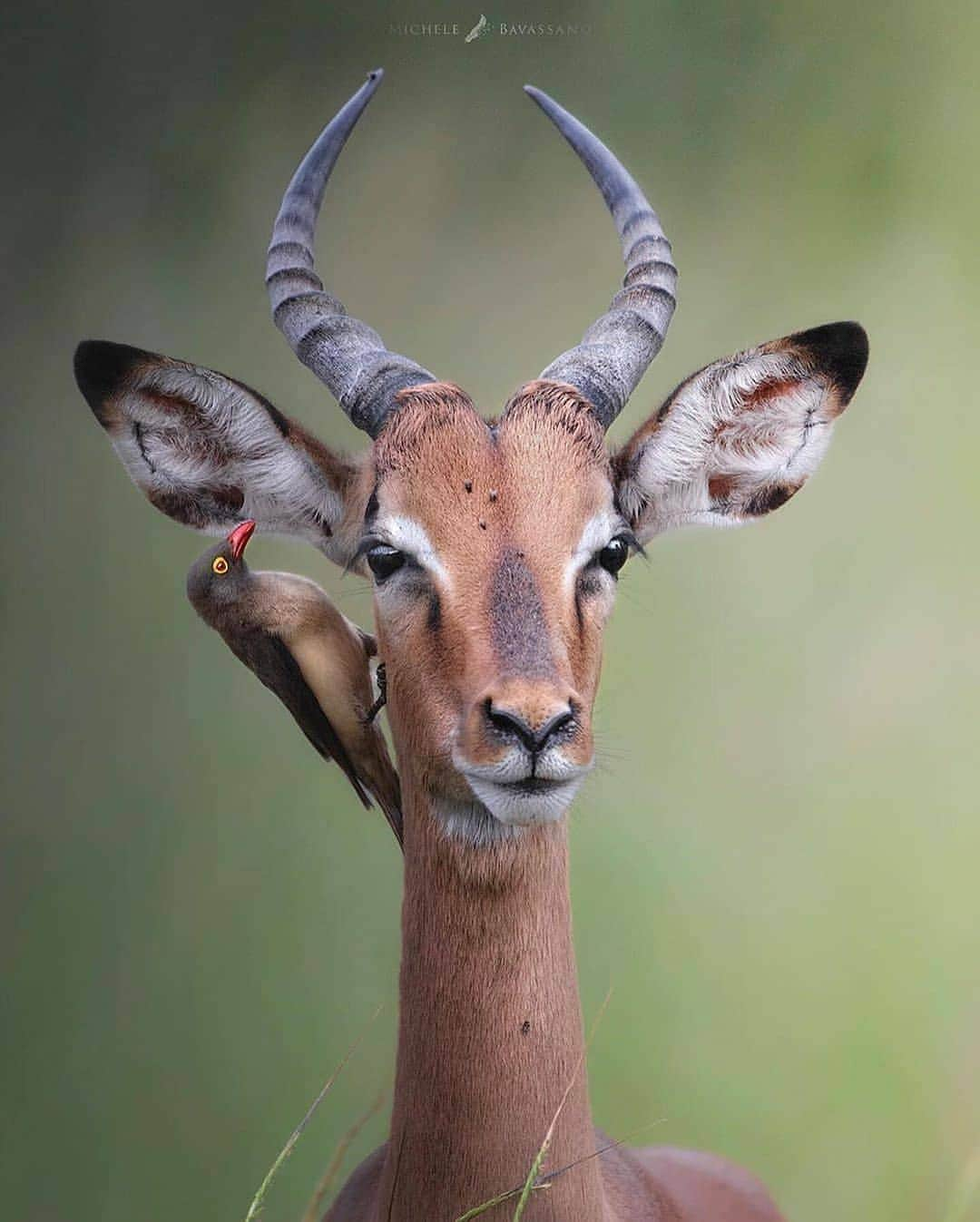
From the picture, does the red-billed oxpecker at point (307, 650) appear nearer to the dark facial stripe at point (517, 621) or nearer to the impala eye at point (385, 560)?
the impala eye at point (385, 560)

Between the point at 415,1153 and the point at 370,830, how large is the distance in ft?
4.74

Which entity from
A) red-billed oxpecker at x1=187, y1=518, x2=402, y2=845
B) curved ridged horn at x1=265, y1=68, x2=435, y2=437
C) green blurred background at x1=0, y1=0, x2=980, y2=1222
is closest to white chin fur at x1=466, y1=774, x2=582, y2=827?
red-billed oxpecker at x1=187, y1=518, x2=402, y2=845

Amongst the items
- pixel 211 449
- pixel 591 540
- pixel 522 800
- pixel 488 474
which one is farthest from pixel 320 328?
pixel 522 800

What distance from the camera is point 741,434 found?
1937 millimetres

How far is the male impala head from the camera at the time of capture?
Result: 1527mm

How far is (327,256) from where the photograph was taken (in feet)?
9.68

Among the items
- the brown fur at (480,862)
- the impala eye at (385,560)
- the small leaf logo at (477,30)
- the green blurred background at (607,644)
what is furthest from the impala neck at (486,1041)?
the small leaf logo at (477,30)

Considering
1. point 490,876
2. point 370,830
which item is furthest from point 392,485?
point 370,830

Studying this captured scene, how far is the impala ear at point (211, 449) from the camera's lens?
177cm

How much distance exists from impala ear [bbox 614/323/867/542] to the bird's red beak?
0.48 m

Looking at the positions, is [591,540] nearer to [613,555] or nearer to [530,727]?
[613,555]

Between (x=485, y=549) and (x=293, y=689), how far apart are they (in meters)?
0.46

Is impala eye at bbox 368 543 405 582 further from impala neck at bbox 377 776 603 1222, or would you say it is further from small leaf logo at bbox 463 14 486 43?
small leaf logo at bbox 463 14 486 43

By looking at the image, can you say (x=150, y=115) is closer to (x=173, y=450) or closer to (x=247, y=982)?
(x=173, y=450)
